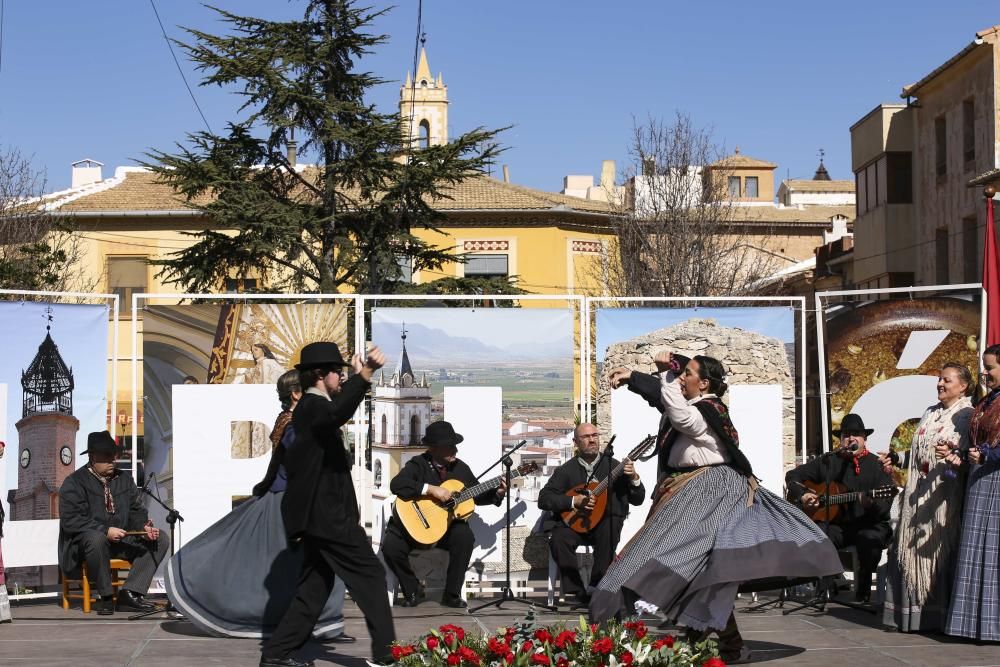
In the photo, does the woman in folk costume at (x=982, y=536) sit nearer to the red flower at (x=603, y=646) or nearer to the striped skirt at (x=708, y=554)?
the striped skirt at (x=708, y=554)

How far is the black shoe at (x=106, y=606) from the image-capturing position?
10.6 metres

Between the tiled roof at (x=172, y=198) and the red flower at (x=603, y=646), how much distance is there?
33580mm

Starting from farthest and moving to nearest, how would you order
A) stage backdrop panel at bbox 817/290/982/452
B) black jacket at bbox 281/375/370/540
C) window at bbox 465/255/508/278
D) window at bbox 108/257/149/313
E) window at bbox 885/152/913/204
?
1. window at bbox 465/255/508/278
2. window at bbox 108/257/149/313
3. window at bbox 885/152/913/204
4. stage backdrop panel at bbox 817/290/982/452
5. black jacket at bbox 281/375/370/540

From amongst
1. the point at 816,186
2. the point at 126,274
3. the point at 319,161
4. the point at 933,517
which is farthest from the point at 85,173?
the point at 933,517

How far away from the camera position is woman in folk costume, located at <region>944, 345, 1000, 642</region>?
8.68m

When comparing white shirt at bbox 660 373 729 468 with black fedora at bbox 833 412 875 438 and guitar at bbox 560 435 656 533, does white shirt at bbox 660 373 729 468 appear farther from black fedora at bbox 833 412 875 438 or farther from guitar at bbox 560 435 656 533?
black fedora at bbox 833 412 875 438

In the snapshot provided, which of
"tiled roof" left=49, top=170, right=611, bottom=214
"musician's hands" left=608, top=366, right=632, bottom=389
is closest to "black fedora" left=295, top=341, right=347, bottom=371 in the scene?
"musician's hands" left=608, top=366, right=632, bottom=389

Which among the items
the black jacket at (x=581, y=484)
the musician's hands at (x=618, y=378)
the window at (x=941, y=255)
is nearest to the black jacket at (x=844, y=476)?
the black jacket at (x=581, y=484)

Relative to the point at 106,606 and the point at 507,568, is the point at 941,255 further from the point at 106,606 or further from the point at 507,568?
the point at 106,606

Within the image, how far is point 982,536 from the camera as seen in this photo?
8820mm

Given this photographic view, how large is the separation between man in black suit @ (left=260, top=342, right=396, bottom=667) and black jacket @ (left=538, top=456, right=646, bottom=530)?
3.65m

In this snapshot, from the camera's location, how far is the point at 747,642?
895 cm

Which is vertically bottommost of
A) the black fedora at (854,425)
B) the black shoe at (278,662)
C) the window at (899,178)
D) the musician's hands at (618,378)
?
the black shoe at (278,662)

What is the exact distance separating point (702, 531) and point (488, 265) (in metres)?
34.5
